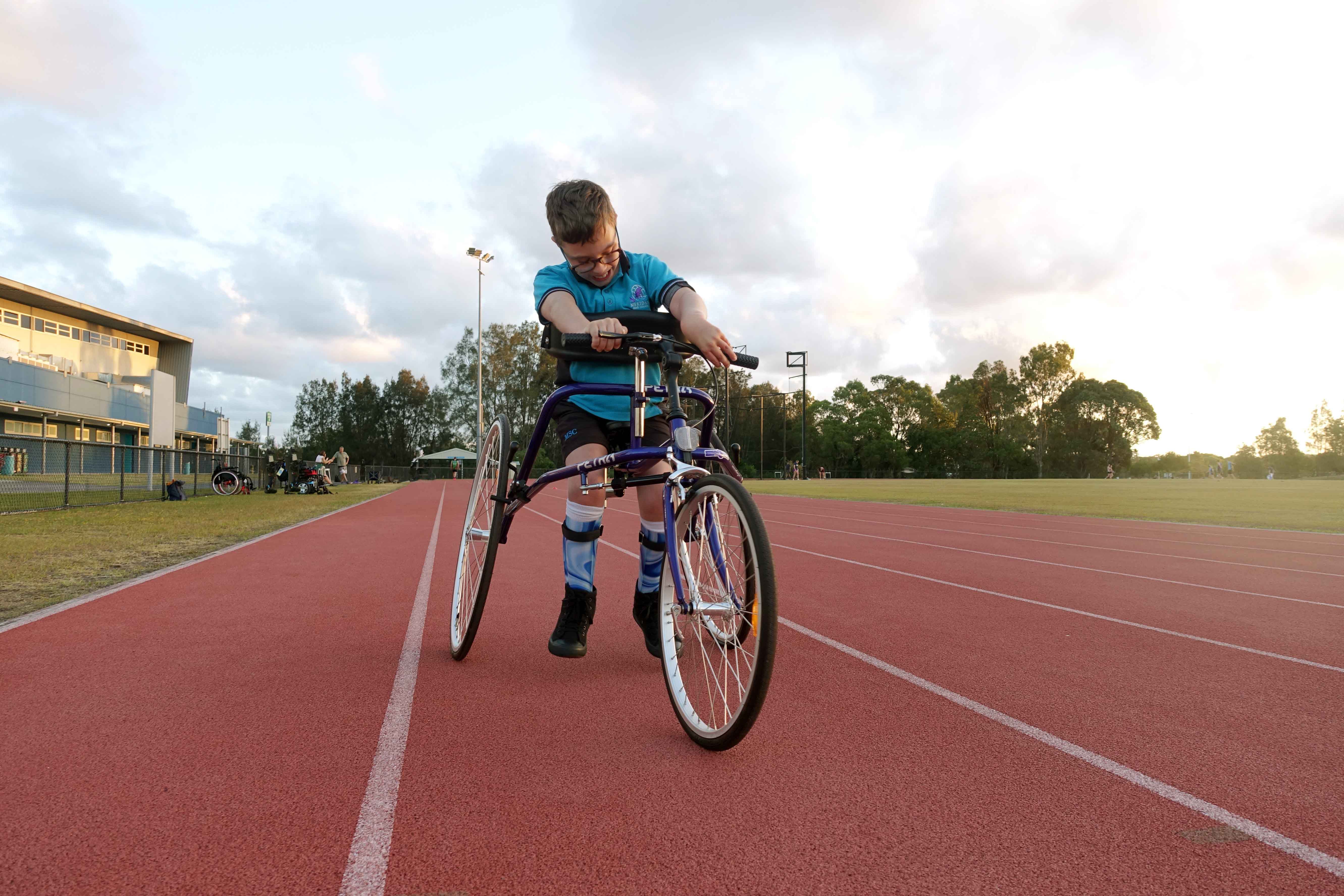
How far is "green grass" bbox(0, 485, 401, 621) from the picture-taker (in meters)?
5.97

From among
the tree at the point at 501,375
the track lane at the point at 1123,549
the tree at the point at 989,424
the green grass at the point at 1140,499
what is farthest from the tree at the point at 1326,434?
the track lane at the point at 1123,549

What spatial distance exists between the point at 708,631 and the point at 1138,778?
145cm

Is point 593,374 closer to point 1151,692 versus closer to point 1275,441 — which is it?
point 1151,692

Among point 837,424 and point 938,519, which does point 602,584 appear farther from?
point 837,424

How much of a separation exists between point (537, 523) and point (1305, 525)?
1375 centimetres

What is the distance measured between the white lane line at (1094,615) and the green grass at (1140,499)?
1025 cm

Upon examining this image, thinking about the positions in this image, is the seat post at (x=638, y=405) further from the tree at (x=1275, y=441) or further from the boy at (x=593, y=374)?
the tree at (x=1275, y=441)

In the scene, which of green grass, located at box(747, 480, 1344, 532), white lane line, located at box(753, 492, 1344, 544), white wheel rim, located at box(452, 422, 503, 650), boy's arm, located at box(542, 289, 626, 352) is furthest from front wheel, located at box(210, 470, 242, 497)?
boy's arm, located at box(542, 289, 626, 352)

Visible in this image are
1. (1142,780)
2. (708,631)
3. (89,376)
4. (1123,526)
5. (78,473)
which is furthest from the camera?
(89,376)

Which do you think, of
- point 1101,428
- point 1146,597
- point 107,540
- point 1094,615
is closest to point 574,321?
point 1094,615

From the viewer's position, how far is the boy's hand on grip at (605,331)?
9.48 ft

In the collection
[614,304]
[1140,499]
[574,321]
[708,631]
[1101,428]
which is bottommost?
[1140,499]

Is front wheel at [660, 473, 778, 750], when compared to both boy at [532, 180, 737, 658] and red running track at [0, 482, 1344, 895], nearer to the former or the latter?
red running track at [0, 482, 1344, 895]

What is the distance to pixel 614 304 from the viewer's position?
3.49m
